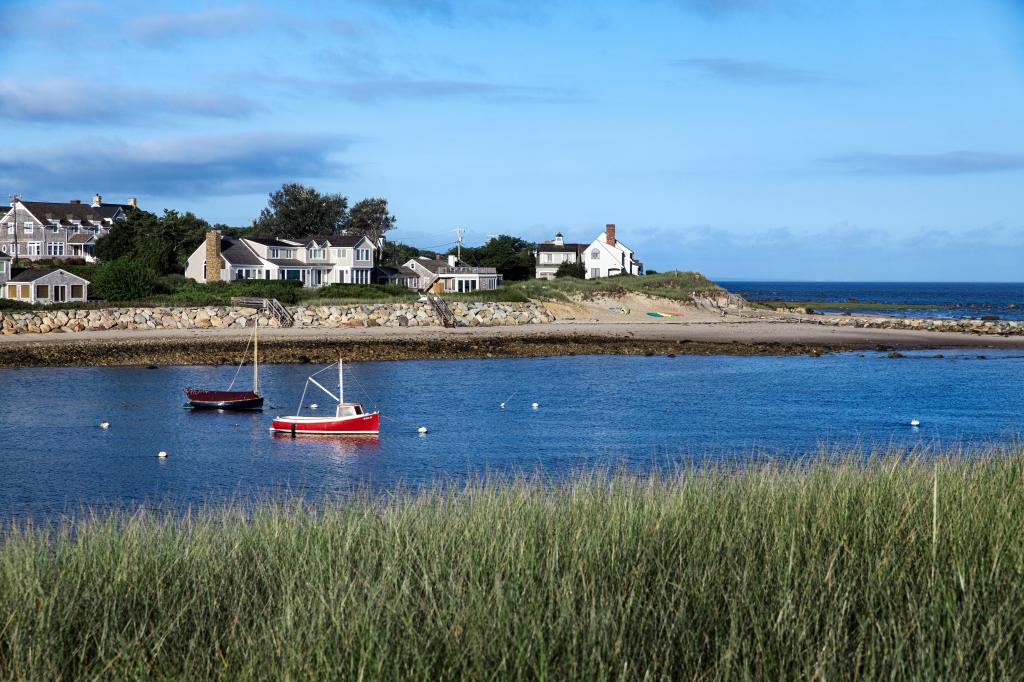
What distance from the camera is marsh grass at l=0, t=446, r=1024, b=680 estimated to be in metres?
7.38

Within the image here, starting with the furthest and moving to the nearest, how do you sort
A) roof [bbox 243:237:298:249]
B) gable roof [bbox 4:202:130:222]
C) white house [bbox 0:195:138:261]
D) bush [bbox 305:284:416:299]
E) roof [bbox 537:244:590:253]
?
roof [bbox 537:244:590:253]
gable roof [bbox 4:202:130:222]
white house [bbox 0:195:138:261]
roof [bbox 243:237:298:249]
bush [bbox 305:284:416:299]

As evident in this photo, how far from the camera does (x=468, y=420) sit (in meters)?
36.3

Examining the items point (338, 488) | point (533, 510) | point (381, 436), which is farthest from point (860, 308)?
point (533, 510)

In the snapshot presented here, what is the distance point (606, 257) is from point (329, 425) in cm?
7996

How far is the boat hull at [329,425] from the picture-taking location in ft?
108

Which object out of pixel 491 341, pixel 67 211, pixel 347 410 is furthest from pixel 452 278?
pixel 347 410

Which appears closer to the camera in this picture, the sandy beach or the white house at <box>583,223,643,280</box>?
the sandy beach

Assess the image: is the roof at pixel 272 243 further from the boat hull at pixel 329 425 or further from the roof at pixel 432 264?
the boat hull at pixel 329 425

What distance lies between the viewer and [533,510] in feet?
36.0

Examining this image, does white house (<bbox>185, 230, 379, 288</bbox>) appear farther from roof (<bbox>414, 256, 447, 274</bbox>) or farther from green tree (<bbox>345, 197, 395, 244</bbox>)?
green tree (<bbox>345, 197, 395, 244</bbox>)

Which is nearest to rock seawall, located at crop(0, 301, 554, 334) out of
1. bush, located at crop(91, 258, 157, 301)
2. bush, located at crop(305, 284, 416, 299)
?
bush, located at crop(305, 284, 416, 299)

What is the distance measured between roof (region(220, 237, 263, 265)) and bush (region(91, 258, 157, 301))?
1570 centimetres

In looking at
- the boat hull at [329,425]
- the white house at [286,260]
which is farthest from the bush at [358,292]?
the boat hull at [329,425]

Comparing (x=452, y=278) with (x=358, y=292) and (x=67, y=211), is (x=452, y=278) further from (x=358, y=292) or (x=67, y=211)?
(x=67, y=211)
